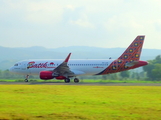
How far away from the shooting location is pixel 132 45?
48.7 metres

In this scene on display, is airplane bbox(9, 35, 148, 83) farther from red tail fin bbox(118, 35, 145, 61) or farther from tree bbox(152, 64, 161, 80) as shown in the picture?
tree bbox(152, 64, 161, 80)

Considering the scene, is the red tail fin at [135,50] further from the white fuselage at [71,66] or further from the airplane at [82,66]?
the white fuselage at [71,66]

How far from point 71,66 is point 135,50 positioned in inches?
385

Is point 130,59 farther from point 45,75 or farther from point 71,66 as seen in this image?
point 45,75

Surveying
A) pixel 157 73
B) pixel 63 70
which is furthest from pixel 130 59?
pixel 157 73

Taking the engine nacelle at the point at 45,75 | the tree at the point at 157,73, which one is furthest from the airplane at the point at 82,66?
the tree at the point at 157,73

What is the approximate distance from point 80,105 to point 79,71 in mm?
32649

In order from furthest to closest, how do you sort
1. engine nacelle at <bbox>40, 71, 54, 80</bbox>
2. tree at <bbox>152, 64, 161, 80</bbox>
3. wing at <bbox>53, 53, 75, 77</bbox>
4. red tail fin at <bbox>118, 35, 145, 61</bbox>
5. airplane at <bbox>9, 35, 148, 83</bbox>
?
tree at <bbox>152, 64, 161, 80</bbox>, red tail fin at <bbox>118, 35, 145, 61</bbox>, airplane at <bbox>9, 35, 148, 83</bbox>, wing at <bbox>53, 53, 75, 77</bbox>, engine nacelle at <bbox>40, 71, 54, 80</bbox>

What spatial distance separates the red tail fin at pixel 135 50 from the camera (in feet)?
158

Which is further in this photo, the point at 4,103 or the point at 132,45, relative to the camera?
the point at 132,45

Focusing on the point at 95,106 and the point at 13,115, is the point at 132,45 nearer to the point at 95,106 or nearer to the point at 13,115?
the point at 95,106

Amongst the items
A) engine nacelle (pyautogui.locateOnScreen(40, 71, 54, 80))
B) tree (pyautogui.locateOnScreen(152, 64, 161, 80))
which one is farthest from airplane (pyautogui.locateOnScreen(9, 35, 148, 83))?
tree (pyautogui.locateOnScreen(152, 64, 161, 80))

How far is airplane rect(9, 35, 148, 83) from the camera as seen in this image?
47.7 metres

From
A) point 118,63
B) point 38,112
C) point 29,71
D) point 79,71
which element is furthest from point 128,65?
point 38,112
